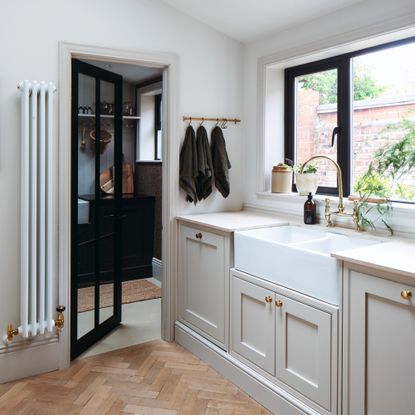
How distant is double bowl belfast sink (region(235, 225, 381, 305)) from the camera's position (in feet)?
6.85

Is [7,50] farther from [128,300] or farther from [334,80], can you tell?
[128,300]

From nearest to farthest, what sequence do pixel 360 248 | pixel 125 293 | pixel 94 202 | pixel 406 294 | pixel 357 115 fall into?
pixel 406 294 → pixel 360 248 → pixel 357 115 → pixel 94 202 → pixel 125 293

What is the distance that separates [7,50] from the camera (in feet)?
8.61

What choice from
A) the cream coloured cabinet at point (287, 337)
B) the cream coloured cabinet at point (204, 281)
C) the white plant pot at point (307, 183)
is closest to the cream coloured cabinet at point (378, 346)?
the cream coloured cabinet at point (287, 337)

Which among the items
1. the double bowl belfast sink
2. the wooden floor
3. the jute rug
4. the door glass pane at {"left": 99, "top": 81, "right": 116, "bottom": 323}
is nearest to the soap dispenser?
the double bowl belfast sink

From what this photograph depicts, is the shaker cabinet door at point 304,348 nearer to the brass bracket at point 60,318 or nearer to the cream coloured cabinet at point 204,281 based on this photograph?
the cream coloured cabinet at point 204,281

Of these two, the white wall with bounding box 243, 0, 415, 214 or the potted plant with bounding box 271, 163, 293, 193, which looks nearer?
the white wall with bounding box 243, 0, 415, 214

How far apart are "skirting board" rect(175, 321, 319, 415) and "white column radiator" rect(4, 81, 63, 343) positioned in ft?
3.07

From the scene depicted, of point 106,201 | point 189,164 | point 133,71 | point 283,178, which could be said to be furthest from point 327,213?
point 133,71

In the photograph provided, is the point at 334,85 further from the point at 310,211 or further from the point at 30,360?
the point at 30,360

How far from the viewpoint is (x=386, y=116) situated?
2.75 meters

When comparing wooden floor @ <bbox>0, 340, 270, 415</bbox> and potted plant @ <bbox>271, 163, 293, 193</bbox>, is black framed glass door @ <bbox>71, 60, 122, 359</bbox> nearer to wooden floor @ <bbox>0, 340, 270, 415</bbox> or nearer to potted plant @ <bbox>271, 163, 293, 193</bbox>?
wooden floor @ <bbox>0, 340, 270, 415</bbox>

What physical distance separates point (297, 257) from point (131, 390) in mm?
1262

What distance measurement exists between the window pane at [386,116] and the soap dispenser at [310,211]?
287 mm
